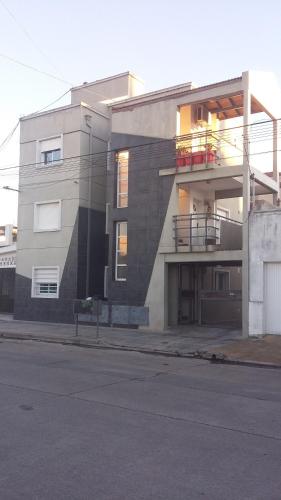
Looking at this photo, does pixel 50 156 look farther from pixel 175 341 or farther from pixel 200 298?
pixel 175 341

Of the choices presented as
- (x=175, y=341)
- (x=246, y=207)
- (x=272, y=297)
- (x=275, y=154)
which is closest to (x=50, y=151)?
(x=275, y=154)

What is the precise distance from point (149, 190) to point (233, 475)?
16.3m

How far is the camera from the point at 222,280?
994 inches

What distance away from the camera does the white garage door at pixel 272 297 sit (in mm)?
17656

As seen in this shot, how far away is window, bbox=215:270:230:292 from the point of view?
973 inches

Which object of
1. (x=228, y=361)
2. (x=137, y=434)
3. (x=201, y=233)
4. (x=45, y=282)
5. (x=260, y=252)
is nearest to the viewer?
(x=137, y=434)

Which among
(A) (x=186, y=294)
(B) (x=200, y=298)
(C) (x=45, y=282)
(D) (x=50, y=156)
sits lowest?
(B) (x=200, y=298)

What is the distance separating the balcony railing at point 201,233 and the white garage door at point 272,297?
231cm

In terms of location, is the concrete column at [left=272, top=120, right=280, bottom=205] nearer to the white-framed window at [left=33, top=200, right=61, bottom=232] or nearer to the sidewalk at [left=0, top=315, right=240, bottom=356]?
the sidewalk at [left=0, top=315, right=240, bottom=356]

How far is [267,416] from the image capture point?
305 inches

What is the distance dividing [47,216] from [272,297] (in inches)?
428

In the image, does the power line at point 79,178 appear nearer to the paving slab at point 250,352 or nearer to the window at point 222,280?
the window at point 222,280

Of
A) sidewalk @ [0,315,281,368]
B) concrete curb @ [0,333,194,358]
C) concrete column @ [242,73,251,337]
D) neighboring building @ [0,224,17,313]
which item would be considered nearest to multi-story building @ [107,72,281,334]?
concrete column @ [242,73,251,337]

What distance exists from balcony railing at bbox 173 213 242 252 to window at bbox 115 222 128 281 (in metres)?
2.47
